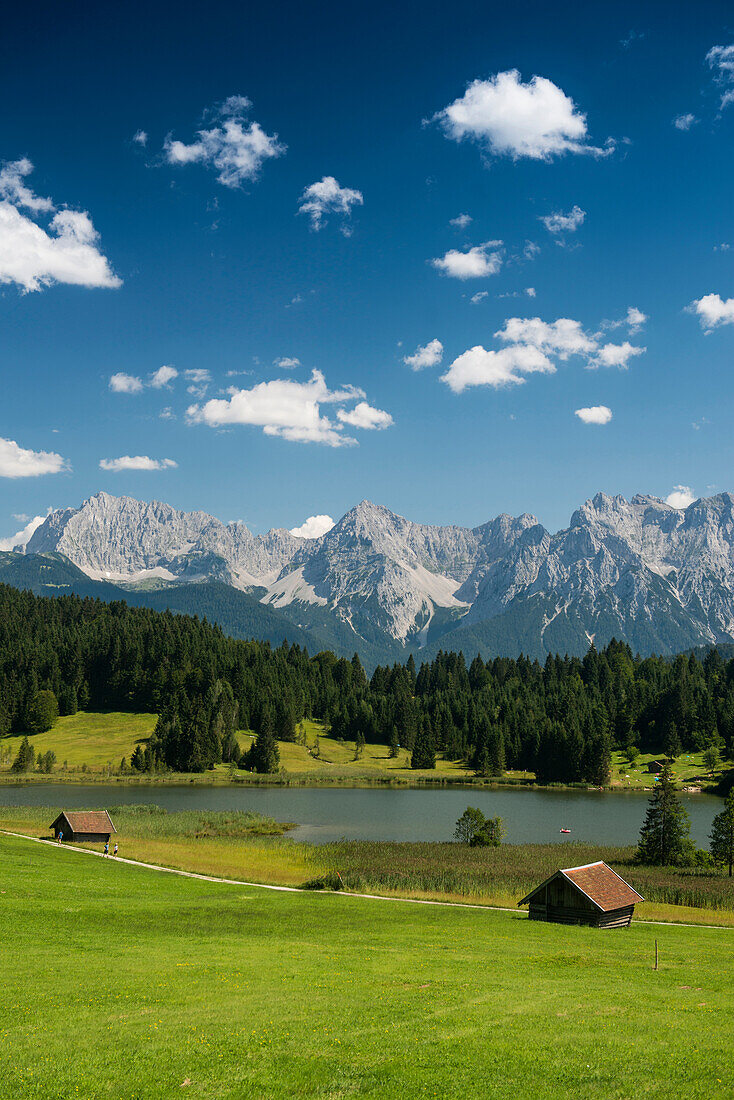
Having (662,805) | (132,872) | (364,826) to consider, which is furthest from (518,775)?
(132,872)

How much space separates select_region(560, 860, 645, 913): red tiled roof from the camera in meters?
45.0

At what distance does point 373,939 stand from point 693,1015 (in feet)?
58.5

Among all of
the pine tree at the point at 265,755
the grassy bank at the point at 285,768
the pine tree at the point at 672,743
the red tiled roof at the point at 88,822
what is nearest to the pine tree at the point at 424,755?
the grassy bank at the point at 285,768

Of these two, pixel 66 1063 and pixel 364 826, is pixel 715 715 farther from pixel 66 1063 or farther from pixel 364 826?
pixel 66 1063

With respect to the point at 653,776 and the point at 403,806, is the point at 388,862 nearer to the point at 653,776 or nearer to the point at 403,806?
the point at 403,806

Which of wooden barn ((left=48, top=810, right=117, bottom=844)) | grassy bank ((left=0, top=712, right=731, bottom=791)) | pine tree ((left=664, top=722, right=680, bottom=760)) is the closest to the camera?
wooden barn ((left=48, top=810, right=117, bottom=844))

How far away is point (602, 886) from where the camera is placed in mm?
46594

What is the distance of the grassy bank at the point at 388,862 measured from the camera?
56.5 m

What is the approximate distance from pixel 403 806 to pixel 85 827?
6268 cm

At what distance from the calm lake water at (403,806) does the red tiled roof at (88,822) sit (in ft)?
81.4

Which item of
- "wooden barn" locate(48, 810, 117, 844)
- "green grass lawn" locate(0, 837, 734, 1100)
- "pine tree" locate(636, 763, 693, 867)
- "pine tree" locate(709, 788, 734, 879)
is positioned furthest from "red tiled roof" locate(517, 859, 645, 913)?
"wooden barn" locate(48, 810, 117, 844)

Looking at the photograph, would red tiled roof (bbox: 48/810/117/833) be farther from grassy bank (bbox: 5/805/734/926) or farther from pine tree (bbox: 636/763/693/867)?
pine tree (bbox: 636/763/693/867)

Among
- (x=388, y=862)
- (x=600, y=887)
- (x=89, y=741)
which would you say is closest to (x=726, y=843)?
(x=600, y=887)

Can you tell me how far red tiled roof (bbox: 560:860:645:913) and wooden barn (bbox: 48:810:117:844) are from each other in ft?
155
